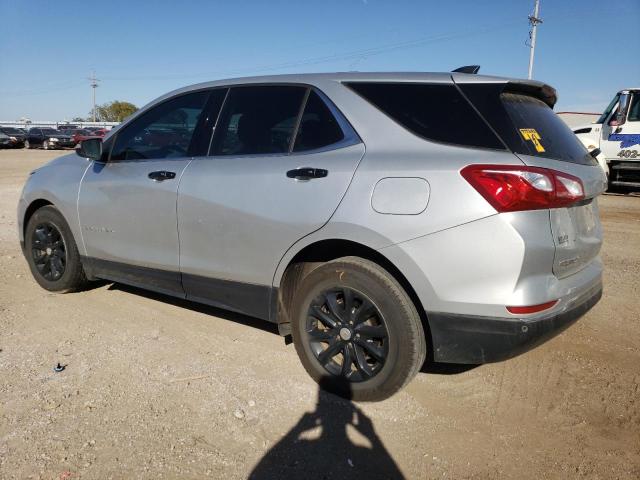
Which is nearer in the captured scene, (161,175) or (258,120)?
(258,120)

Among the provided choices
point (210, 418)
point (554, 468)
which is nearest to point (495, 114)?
point (554, 468)

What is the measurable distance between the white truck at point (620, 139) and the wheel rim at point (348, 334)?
10.9 m

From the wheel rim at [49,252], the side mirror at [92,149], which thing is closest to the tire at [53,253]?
the wheel rim at [49,252]

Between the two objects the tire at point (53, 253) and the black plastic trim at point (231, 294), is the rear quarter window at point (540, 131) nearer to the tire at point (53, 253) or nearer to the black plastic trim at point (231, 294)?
the black plastic trim at point (231, 294)

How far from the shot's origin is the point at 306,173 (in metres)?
3.09

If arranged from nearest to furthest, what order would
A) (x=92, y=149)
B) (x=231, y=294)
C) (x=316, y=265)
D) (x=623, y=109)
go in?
(x=316, y=265)
(x=231, y=294)
(x=92, y=149)
(x=623, y=109)

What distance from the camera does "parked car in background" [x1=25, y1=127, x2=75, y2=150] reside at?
122ft

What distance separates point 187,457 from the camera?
8.41ft

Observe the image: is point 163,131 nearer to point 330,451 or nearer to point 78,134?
point 330,451

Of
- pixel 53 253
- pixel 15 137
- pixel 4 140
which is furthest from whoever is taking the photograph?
pixel 15 137

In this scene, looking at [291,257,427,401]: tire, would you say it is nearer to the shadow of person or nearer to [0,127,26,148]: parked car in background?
the shadow of person

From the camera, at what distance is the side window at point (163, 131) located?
389cm

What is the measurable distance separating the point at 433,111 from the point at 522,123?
0.47 metres

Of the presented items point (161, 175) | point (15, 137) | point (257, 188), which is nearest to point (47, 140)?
point (15, 137)
